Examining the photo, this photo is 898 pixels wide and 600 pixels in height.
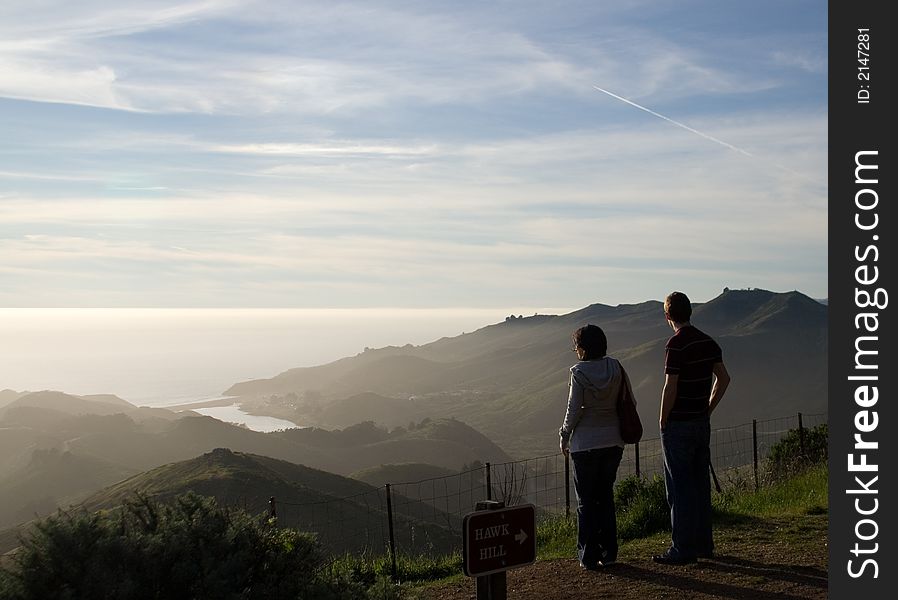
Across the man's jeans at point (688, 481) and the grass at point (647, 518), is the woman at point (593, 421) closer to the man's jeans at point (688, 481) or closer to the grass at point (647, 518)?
the man's jeans at point (688, 481)

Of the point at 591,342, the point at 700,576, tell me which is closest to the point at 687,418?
the point at 591,342

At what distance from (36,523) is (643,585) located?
430 centimetres

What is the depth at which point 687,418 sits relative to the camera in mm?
6617

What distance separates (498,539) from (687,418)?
3190 mm

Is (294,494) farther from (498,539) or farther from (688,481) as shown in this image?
(498,539)

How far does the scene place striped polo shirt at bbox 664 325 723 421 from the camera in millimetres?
6496

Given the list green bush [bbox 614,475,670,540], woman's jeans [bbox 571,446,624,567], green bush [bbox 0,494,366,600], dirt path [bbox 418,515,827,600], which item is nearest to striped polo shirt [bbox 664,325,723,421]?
woman's jeans [bbox 571,446,624,567]

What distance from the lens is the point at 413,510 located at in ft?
213

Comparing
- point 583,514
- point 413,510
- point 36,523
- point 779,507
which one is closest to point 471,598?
point 583,514

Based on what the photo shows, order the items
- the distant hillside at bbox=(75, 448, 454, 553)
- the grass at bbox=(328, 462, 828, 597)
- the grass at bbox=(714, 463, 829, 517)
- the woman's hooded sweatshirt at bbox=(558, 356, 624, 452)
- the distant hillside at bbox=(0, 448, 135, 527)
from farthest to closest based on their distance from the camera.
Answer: the distant hillside at bbox=(0, 448, 135, 527), the distant hillside at bbox=(75, 448, 454, 553), the grass at bbox=(714, 463, 829, 517), the grass at bbox=(328, 462, 828, 597), the woman's hooded sweatshirt at bbox=(558, 356, 624, 452)

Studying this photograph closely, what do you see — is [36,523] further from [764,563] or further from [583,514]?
[764,563]

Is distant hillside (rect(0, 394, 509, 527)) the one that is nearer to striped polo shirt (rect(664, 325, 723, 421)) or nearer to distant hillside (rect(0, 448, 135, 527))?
distant hillside (rect(0, 448, 135, 527))

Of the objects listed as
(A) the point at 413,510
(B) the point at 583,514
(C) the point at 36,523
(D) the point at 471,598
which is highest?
(C) the point at 36,523

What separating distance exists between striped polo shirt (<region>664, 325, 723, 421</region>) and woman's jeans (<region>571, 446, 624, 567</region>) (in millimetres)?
607
